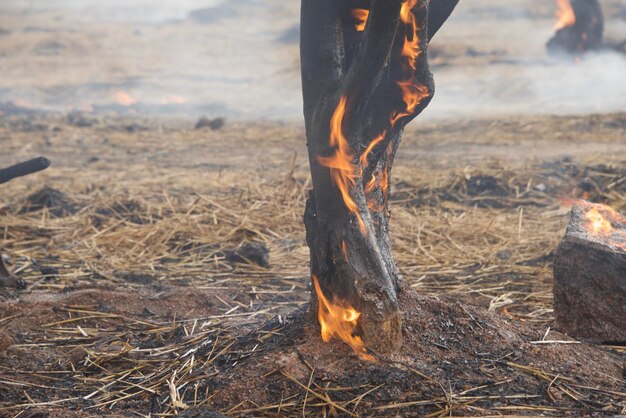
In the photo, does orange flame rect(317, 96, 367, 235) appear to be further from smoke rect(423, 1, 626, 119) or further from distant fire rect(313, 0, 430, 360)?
smoke rect(423, 1, 626, 119)

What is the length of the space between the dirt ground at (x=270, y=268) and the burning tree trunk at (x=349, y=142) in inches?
8.1

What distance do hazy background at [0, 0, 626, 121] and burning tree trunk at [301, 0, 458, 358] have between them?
47.9 feet

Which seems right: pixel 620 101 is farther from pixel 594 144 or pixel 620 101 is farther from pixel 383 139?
pixel 383 139

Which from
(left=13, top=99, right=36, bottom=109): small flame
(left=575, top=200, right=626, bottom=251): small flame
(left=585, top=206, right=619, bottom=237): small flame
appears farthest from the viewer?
(left=13, top=99, right=36, bottom=109): small flame

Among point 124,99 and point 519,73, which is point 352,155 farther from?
point 124,99

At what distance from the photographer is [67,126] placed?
18328mm

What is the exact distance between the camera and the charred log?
420 cm

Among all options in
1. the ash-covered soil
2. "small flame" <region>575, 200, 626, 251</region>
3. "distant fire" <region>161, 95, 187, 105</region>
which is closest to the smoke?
"distant fire" <region>161, 95, 187, 105</region>

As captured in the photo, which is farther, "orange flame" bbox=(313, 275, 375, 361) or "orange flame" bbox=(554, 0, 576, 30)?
"orange flame" bbox=(554, 0, 576, 30)

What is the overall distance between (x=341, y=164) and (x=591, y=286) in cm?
177

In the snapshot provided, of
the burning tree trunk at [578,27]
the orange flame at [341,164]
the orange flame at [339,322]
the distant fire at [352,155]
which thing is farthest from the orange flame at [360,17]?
the burning tree trunk at [578,27]

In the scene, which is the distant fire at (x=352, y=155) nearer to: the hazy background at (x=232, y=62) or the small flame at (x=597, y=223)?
the small flame at (x=597, y=223)

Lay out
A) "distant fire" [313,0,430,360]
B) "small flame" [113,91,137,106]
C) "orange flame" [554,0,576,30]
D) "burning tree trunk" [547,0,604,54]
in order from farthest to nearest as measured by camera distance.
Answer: "small flame" [113,91,137,106]
"orange flame" [554,0,576,30]
"burning tree trunk" [547,0,604,54]
"distant fire" [313,0,430,360]

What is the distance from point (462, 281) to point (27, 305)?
3.13 metres
